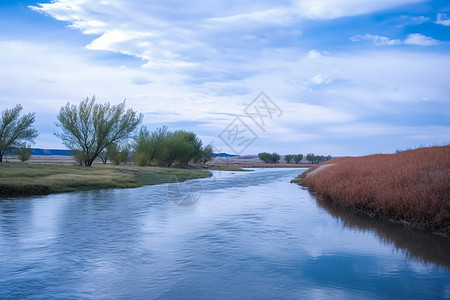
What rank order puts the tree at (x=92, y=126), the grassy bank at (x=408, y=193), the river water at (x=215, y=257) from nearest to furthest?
1. the river water at (x=215, y=257)
2. the grassy bank at (x=408, y=193)
3. the tree at (x=92, y=126)

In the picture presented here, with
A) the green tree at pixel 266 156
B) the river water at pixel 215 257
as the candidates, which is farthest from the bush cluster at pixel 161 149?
the green tree at pixel 266 156

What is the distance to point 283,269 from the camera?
7832mm

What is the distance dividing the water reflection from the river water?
3cm

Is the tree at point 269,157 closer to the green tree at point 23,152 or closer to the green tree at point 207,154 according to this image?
the green tree at point 207,154

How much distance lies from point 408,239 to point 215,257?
565 cm

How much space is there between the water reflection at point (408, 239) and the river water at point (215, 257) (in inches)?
1.0

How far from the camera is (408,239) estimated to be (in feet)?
34.0

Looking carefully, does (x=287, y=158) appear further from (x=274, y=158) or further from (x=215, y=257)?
(x=215, y=257)

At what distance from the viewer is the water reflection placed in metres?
8.74

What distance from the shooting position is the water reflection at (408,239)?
8742 millimetres

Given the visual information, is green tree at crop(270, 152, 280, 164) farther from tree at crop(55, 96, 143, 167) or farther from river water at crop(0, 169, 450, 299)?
river water at crop(0, 169, 450, 299)

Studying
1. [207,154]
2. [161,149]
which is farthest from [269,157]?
[161,149]

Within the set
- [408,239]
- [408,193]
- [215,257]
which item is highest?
[408,193]

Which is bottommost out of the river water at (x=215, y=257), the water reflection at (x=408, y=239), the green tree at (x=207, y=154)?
the river water at (x=215, y=257)
